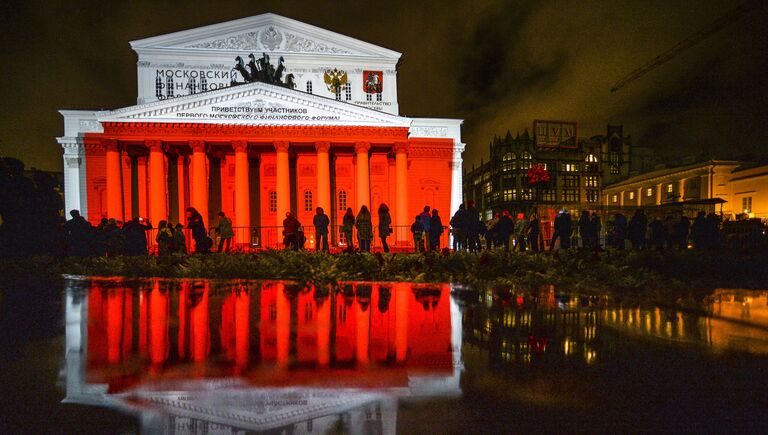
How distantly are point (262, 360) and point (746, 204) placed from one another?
216 ft

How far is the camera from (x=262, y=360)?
3.44 m

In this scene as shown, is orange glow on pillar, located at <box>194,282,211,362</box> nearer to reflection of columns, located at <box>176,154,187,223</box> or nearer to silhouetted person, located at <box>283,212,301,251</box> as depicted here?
silhouetted person, located at <box>283,212,301,251</box>

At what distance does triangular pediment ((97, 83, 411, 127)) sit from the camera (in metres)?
25.2

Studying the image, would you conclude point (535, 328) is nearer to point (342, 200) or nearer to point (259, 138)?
point (259, 138)

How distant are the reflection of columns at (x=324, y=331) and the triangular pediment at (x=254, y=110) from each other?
2237 cm

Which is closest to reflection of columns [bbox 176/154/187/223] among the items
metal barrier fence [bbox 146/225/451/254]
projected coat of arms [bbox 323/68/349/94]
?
metal barrier fence [bbox 146/225/451/254]

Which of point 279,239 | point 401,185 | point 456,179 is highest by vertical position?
point 456,179

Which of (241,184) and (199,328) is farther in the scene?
(241,184)

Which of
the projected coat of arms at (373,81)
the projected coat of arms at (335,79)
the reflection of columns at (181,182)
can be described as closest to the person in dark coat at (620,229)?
the projected coat of arms at (373,81)

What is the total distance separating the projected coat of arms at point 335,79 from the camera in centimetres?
3419

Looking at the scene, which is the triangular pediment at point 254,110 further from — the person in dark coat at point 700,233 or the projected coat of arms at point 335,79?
the person in dark coat at point 700,233

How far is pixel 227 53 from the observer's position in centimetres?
3309

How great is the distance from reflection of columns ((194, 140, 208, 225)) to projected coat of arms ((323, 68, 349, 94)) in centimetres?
1314

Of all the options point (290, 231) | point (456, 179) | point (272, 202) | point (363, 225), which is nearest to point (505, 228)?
point (363, 225)
